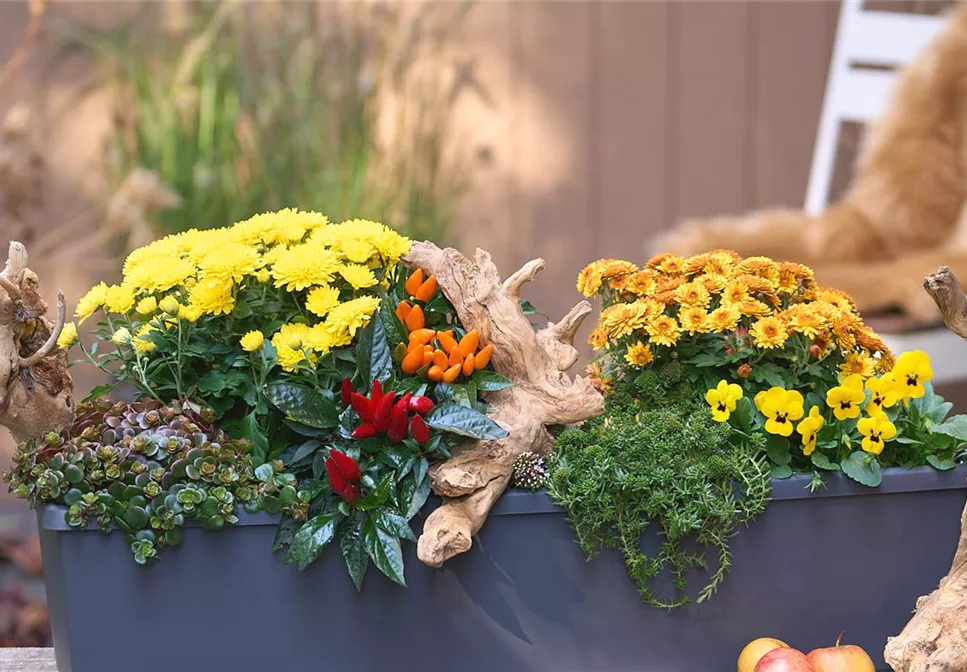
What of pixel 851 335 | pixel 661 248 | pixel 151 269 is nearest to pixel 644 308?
pixel 851 335

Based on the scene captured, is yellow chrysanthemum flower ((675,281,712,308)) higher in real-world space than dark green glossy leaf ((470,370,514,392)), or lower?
higher

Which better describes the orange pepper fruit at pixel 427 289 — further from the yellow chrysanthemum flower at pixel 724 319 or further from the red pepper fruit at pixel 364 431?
the yellow chrysanthemum flower at pixel 724 319

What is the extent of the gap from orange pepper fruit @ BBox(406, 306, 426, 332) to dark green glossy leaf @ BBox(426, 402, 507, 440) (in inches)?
5.1

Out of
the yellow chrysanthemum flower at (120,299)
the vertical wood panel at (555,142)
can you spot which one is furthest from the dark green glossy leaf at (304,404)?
the vertical wood panel at (555,142)

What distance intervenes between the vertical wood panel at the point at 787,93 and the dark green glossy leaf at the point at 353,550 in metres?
2.06

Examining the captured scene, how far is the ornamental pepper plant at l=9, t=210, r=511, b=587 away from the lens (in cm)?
121

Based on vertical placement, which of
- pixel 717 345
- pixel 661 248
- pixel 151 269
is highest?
pixel 151 269

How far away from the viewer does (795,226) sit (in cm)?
280

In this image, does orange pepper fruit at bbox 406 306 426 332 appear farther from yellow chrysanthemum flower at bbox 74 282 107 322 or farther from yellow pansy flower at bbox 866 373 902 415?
yellow pansy flower at bbox 866 373 902 415

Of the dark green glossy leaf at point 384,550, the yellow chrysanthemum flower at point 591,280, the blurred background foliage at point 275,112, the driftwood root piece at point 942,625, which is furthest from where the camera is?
the blurred background foliage at point 275,112

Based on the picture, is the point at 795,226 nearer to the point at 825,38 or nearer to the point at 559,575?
the point at 825,38


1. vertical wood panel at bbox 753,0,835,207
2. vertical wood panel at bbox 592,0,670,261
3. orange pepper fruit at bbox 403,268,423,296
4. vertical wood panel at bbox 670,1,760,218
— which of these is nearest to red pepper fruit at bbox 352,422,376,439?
orange pepper fruit at bbox 403,268,423,296

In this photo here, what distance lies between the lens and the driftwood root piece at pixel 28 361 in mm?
1216

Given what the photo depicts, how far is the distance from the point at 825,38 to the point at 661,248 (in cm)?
77
